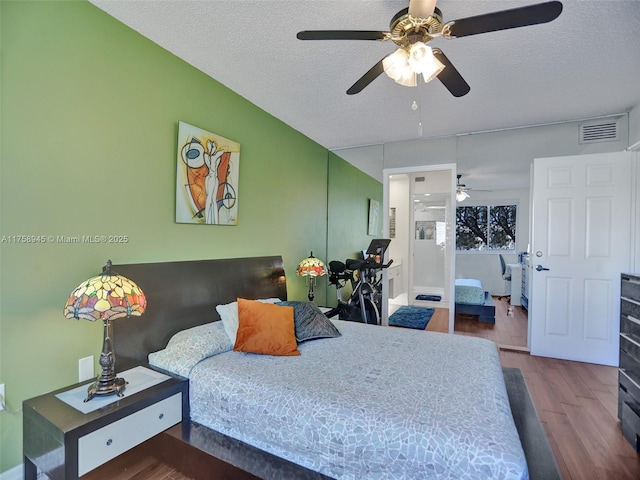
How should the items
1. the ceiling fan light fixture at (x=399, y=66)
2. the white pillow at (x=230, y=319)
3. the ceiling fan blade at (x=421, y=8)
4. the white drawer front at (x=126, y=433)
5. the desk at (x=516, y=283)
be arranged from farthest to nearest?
the desk at (x=516, y=283) → the white pillow at (x=230, y=319) → the ceiling fan light fixture at (x=399, y=66) → the ceiling fan blade at (x=421, y=8) → the white drawer front at (x=126, y=433)

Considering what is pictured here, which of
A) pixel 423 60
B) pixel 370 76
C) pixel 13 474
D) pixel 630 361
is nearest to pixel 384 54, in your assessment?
pixel 370 76

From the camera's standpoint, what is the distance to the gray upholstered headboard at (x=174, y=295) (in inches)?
76.2

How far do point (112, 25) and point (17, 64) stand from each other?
641mm

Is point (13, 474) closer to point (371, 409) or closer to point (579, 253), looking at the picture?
point (371, 409)

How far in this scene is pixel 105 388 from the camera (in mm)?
1524

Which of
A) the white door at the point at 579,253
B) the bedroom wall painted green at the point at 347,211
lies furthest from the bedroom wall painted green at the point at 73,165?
the white door at the point at 579,253

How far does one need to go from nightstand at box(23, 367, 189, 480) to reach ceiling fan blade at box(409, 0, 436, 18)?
89.2 inches

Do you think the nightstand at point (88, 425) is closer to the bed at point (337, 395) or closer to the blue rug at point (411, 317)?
the bed at point (337, 395)

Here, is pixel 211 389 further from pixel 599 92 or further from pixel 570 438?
pixel 599 92

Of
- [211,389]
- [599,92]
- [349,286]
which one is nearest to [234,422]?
[211,389]

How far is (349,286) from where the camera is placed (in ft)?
15.7

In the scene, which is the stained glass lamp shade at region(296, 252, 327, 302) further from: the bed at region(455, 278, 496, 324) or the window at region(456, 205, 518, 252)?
the window at region(456, 205, 518, 252)

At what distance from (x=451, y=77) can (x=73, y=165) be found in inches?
90.0

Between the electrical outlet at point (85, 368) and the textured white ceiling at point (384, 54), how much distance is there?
6.90 ft
